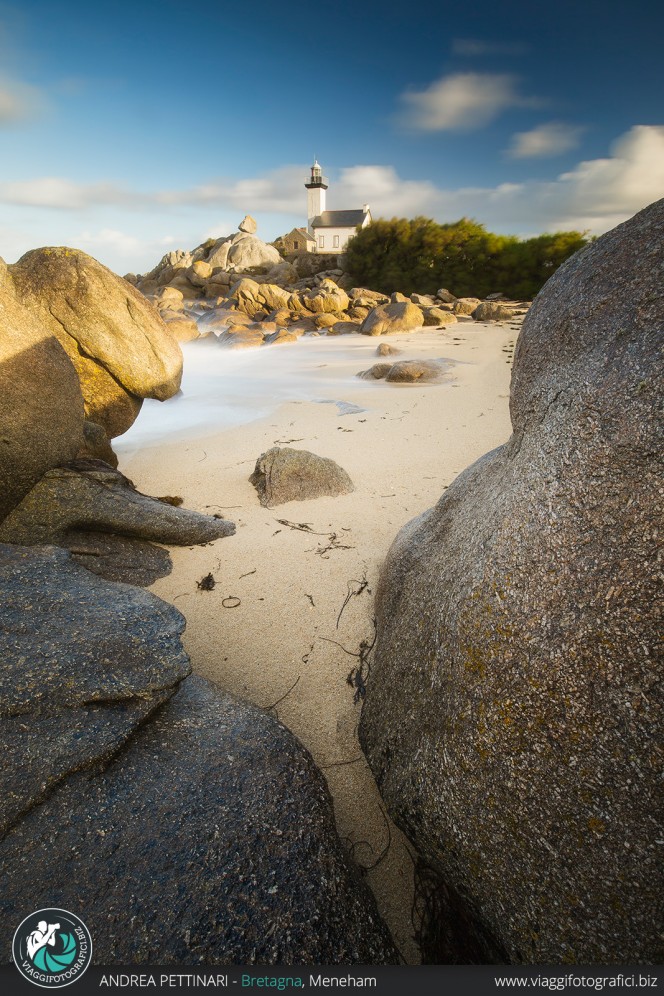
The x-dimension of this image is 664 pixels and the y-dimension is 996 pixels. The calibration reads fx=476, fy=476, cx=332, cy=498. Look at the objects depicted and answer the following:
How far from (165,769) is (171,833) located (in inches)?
9.5

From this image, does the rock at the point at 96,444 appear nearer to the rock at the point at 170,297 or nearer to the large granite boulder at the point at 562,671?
the large granite boulder at the point at 562,671

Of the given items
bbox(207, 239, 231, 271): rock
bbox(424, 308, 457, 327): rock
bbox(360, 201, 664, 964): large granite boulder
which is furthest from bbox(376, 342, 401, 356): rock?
bbox(207, 239, 231, 271): rock

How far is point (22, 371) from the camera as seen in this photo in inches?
154

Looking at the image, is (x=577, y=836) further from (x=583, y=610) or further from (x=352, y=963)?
(x=352, y=963)

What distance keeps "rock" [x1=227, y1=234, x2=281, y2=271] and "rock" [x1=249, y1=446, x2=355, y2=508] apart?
153ft

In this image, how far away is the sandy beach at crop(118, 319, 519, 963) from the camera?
2.33 meters

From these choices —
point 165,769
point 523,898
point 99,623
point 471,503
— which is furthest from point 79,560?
point 523,898

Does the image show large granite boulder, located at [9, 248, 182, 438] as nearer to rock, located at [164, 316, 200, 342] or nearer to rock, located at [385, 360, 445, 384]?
rock, located at [385, 360, 445, 384]

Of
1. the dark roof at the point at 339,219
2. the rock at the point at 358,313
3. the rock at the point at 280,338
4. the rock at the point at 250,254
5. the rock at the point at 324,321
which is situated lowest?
the rock at the point at 280,338

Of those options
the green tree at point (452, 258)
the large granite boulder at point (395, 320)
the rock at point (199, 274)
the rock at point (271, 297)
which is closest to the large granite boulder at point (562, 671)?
the large granite boulder at point (395, 320)

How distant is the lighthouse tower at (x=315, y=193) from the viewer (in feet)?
218

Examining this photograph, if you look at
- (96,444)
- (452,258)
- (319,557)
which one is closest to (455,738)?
(319,557)

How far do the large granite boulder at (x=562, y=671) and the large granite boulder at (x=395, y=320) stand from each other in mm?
17124

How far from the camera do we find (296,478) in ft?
16.6
